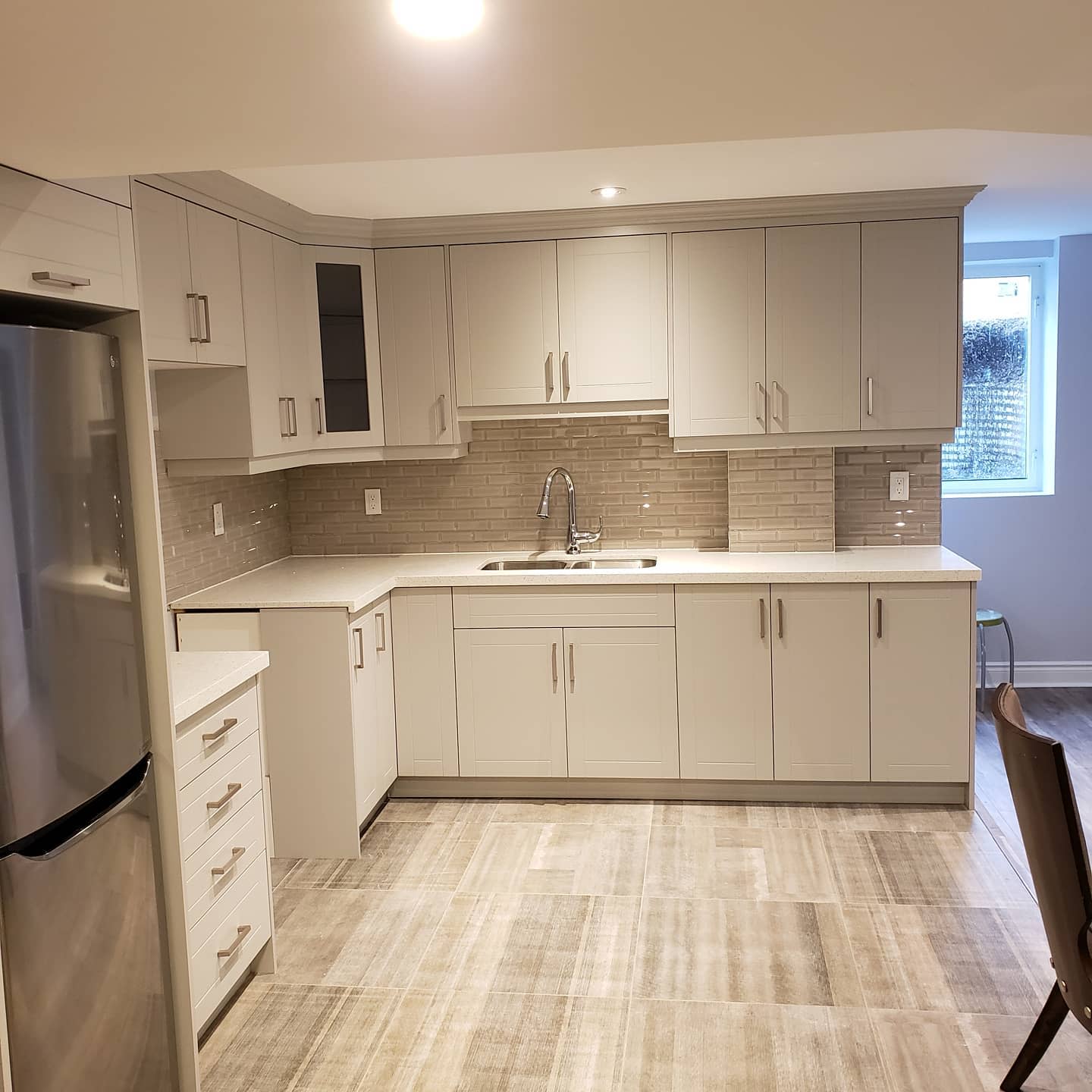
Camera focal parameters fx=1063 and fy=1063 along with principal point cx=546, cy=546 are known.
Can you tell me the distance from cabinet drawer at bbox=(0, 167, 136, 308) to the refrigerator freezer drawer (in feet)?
3.16

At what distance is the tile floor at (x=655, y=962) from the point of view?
2453 mm

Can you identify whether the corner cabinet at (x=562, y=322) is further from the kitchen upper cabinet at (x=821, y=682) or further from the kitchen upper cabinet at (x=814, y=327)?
the kitchen upper cabinet at (x=821, y=682)

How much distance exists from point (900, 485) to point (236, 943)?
3.11m

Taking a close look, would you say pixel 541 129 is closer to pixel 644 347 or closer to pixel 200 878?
pixel 200 878

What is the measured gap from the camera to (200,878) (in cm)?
247

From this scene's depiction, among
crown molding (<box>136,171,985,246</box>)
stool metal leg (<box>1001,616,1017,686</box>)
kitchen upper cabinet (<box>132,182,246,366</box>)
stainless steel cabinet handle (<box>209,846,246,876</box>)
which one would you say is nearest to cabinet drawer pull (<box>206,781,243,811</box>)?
stainless steel cabinet handle (<box>209,846,246,876</box>)

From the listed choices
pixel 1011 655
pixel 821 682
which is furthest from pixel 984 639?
pixel 821 682

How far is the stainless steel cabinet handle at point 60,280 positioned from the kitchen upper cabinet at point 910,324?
2.95m

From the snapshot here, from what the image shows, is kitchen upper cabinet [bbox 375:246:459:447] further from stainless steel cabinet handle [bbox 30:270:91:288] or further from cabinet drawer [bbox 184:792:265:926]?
stainless steel cabinet handle [bbox 30:270:91:288]

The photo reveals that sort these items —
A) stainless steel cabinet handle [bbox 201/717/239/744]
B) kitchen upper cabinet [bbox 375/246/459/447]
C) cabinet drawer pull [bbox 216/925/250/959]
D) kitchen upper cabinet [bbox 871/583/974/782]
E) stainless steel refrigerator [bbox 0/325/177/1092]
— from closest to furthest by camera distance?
stainless steel refrigerator [bbox 0/325/177/1092] < stainless steel cabinet handle [bbox 201/717/239/744] < cabinet drawer pull [bbox 216/925/250/959] < kitchen upper cabinet [bbox 871/583/974/782] < kitchen upper cabinet [bbox 375/246/459/447]

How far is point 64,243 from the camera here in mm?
1891

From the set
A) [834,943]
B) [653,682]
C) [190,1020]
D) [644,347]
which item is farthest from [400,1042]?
[644,347]

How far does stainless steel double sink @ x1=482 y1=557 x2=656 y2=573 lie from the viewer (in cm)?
443

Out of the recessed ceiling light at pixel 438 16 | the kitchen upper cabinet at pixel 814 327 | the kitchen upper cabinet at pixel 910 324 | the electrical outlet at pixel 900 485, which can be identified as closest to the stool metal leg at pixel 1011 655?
the electrical outlet at pixel 900 485
